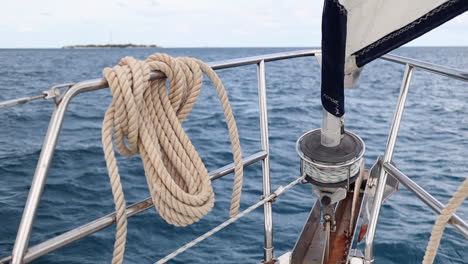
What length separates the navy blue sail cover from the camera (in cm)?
117

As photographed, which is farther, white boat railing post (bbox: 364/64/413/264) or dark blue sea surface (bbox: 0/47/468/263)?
dark blue sea surface (bbox: 0/47/468/263)

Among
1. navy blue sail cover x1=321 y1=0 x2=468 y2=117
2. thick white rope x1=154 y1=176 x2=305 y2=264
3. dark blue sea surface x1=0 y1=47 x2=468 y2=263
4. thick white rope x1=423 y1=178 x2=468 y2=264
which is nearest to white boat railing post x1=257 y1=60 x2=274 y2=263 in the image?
thick white rope x1=154 y1=176 x2=305 y2=264

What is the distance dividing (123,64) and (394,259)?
9.42ft

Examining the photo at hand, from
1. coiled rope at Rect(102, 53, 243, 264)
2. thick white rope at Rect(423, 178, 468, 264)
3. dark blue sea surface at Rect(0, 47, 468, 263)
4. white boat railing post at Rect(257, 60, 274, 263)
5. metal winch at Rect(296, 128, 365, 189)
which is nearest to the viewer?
thick white rope at Rect(423, 178, 468, 264)

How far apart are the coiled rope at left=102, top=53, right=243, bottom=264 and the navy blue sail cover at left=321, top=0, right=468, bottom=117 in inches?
14.8

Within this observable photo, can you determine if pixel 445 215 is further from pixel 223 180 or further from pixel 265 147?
pixel 223 180

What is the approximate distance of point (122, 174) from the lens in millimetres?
4848

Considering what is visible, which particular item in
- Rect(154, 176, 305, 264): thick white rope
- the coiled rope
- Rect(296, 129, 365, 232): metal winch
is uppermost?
the coiled rope

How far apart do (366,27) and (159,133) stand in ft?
2.29

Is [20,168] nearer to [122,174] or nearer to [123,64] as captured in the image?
[122,174]

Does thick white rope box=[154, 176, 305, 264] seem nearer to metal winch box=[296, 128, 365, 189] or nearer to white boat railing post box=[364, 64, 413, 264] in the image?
metal winch box=[296, 128, 365, 189]

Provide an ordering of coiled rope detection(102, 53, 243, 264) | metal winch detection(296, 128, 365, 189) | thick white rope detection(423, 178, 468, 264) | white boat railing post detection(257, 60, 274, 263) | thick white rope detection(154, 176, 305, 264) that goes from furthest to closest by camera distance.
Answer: white boat railing post detection(257, 60, 274, 263) → metal winch detection(296, 128, 365, 189) → thick white rope detection(154, 176, 305, 264) → coiled rope detection(102, 53, 243, 264) → thick white rope detection(423, 178, 468, 264)

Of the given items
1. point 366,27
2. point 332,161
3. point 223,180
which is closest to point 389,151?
point 332,161

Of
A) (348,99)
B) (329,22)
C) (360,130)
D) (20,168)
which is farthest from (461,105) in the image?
(329,22)
